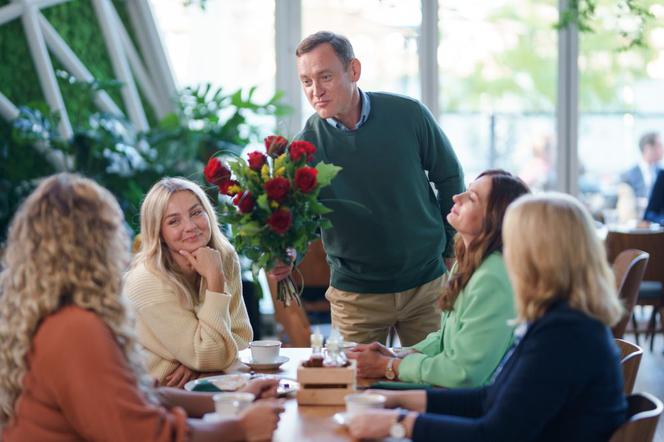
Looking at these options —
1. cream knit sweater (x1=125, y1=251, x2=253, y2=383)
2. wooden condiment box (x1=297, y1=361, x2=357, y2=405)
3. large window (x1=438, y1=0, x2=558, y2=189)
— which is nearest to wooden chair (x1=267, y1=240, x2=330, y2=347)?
cream knit sweater (x1=125, y1=251, x2=253, y2=383)

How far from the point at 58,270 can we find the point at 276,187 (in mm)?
847

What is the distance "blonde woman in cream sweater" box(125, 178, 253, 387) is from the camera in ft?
9.91

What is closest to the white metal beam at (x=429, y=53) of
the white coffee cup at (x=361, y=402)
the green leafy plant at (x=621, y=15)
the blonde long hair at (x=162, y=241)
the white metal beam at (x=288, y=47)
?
the white metal beam at (x=288, y=47)

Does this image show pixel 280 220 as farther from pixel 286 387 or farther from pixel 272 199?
pixel 286 387

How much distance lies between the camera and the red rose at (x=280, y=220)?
275cm

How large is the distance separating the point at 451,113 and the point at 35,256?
246 inches

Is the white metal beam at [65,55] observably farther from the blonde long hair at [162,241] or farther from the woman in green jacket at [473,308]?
the woman in green jacket at [473,308]

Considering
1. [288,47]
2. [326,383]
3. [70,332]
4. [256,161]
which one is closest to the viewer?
[70,332]

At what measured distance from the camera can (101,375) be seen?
6.48ft

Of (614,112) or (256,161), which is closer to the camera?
(256,161)

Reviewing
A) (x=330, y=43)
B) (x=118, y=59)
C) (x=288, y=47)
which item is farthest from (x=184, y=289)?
(x=288, y=47)

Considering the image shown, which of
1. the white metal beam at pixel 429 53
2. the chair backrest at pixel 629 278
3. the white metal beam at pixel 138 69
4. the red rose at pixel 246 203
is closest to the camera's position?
the red rose at pixel 246 203

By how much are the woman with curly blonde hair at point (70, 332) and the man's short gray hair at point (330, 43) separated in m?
1.58

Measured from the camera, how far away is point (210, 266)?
3.12m
